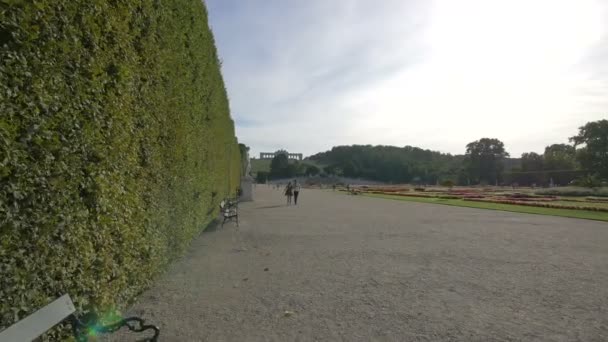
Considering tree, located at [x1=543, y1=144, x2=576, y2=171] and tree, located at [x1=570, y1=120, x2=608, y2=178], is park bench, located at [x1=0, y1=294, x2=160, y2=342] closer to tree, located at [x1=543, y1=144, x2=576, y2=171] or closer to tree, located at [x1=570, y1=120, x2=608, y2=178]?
tree, located at [x1=570, y1=120, x2=608, y2=178]

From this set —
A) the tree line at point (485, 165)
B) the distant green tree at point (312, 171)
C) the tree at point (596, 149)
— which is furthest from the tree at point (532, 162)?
the distant green tree at point (312, 171)

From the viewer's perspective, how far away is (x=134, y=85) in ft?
15.5

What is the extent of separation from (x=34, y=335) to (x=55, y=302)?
0.28 m

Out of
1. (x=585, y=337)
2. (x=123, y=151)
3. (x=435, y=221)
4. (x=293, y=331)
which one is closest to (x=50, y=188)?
(x=123, y=151)

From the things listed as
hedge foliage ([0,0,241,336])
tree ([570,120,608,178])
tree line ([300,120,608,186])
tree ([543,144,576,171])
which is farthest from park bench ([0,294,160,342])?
tree ([543,144,576,171])

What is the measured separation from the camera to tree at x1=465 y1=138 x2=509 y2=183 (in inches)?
3900

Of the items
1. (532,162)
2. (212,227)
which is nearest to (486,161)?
(532,162)

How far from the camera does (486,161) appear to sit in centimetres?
9981

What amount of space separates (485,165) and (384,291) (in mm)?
104025

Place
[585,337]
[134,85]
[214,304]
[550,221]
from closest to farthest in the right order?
[585,337] → [134,85] → [214,304] → [550,221]

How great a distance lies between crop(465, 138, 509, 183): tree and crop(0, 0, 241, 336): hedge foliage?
338 feet

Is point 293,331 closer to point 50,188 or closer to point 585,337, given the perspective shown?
point 50,188

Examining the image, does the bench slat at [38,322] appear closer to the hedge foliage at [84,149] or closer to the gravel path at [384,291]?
the hedge foliage at [84,149]

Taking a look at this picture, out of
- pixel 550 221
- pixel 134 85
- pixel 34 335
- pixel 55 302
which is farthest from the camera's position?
pixel 550 221
